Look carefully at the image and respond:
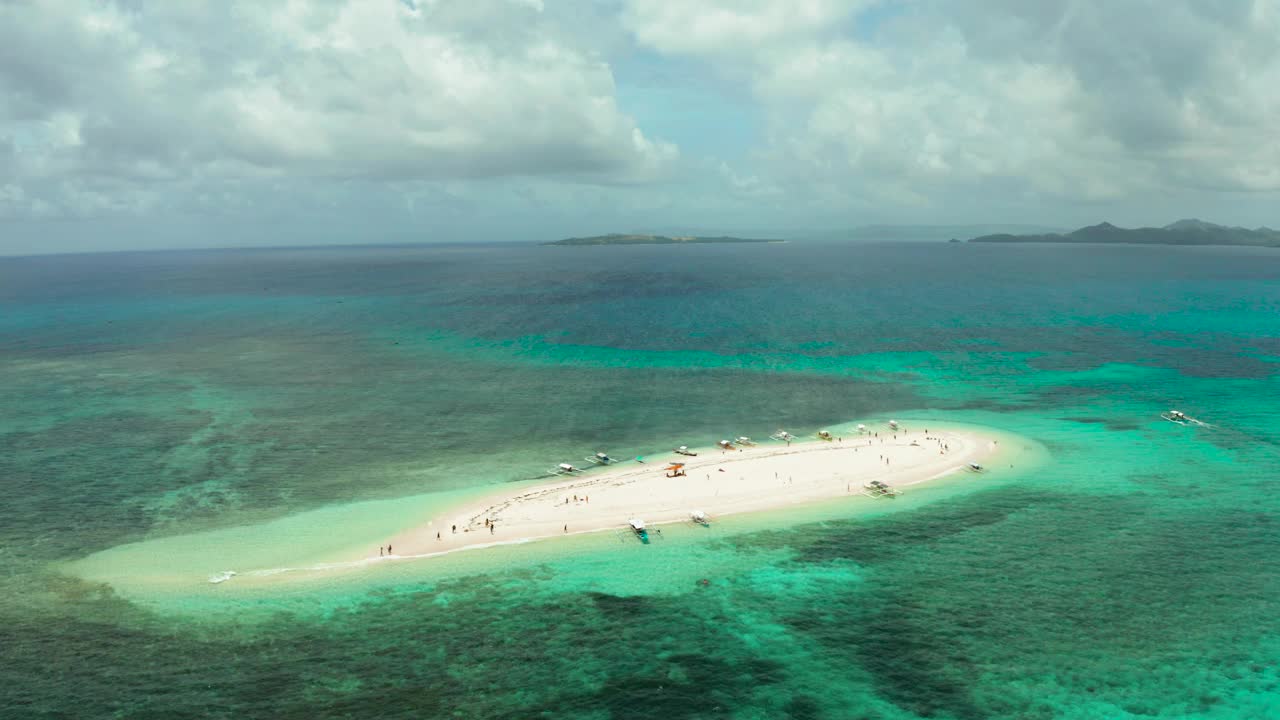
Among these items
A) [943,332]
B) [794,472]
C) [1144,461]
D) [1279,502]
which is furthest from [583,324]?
[1279,502]

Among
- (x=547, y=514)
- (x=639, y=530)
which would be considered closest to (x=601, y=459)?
(x=547, y=514)

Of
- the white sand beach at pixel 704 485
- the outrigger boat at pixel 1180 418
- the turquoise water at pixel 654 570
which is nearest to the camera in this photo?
the turquoise water at pixel 654 570

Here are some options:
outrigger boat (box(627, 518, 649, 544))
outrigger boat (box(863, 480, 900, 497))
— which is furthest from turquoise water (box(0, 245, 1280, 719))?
outrigger boat (box(863, 480, 900, 497))

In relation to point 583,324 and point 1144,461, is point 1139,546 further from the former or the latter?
point 583,324

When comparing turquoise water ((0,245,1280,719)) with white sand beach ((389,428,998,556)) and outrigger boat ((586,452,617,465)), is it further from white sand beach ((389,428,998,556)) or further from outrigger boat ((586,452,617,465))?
white sand beach ((389,428,998,556))

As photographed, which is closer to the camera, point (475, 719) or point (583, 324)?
point (475, 719)

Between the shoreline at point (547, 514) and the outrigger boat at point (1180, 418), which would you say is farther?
the outrigger boat at point (1180, 418)

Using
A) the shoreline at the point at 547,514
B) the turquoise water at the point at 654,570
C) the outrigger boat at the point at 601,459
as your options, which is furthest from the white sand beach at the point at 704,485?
the turquoise water at the point at 654,570


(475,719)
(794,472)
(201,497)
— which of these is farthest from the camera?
(794,472)

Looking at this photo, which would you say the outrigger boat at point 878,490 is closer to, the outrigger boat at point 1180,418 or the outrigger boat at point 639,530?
the outrigger boat at point 639,530
